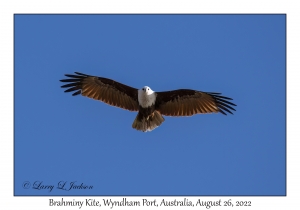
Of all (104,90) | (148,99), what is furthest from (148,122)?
(104,90)

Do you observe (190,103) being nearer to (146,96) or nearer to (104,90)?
(146,96)

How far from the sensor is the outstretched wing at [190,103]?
1223 centimetres

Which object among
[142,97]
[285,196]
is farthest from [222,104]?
[285,196]

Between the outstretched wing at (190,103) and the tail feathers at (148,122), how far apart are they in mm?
179

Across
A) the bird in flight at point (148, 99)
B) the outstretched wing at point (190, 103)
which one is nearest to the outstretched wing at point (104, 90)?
the bird in flight at point (148, 99)

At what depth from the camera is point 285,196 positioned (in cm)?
1062

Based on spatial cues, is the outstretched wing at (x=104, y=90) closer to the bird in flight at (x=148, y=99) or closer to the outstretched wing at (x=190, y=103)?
the bird in flight at (x=148, y=99)

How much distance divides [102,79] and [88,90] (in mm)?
437

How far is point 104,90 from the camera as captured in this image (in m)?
12.5

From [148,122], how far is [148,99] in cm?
56

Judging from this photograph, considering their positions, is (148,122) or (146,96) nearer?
A: (146,96)

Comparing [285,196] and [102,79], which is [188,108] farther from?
[285,196]

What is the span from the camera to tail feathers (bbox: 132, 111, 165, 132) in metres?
12.2
